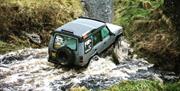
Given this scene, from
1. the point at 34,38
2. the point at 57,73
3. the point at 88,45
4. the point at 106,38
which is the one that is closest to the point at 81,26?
the point at 88,45

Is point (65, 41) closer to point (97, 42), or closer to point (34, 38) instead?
Result: point (97, 42)

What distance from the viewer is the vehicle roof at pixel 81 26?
17.5 metres

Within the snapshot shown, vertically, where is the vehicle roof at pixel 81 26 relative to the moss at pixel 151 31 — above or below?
above

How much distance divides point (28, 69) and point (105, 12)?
7.90 m

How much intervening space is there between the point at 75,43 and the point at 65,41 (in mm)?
417

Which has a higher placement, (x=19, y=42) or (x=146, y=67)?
(x=19, y=42)

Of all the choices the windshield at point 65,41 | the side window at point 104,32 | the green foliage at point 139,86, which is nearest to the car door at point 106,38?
the side window at point 104,32

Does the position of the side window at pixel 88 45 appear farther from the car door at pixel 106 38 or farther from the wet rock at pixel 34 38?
the wet rock at pixel 34 38

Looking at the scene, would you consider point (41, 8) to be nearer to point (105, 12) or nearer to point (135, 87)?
point (105, 12)

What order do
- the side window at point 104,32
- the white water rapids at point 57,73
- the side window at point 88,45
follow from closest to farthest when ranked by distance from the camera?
the white water rapids at point 57,73 < the side window at point 88,45 < the side window at point 104,32

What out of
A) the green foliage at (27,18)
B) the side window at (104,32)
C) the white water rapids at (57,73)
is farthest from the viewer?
the green foliage at (27,18)

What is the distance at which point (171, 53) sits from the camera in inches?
738

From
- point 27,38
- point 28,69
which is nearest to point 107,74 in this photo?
point 28,69

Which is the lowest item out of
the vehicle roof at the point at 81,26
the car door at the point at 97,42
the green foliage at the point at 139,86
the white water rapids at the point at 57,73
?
the green foliage at the point at 139,86
